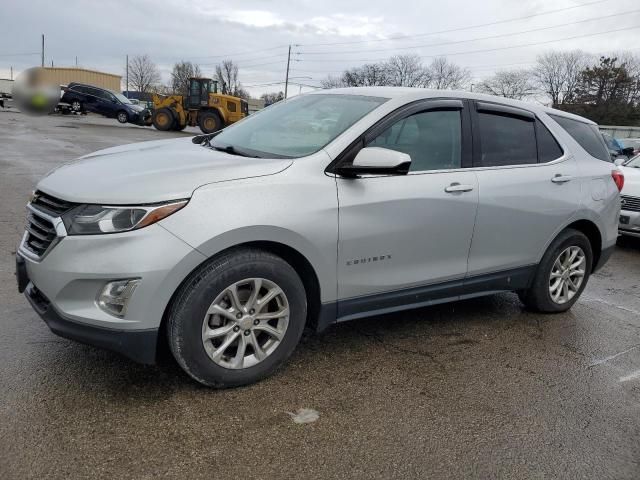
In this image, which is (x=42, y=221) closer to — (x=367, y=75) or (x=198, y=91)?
(x=198, y=91)

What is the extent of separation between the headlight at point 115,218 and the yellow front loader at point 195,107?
82.0ft

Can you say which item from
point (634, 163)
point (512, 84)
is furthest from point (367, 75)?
point (634, 163)

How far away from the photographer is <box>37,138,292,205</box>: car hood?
2619mm

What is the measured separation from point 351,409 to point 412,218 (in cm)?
122

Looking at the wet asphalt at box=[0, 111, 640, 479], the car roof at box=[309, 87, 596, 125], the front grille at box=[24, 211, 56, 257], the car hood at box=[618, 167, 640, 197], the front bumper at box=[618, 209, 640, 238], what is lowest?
the wet asphalt at box=[0, 111, 640, 479]

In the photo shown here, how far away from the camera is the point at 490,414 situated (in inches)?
116

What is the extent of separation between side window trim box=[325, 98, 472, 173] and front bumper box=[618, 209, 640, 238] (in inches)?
189

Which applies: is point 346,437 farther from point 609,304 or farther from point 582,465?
point 609,304

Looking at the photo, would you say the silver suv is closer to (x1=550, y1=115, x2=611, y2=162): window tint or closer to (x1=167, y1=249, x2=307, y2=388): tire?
(x1=167, y1=249, x2=307, y2=388): tire

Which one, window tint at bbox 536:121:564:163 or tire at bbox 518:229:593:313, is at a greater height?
window tint at bbox 536:121:564:163

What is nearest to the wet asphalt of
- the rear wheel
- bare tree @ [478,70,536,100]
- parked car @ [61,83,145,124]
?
parked car @ [61,83,145,124]

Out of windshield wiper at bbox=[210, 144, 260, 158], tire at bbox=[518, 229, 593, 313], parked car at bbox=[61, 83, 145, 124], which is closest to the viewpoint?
A: windshield wiper at bbox=[210, 144, 260, 158]

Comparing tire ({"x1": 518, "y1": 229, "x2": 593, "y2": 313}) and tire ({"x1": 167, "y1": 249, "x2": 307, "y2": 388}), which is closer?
tire ({"x1": 167, "y1": 249, "x2": 307, "y2": 388})

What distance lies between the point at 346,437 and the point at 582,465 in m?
1.13
